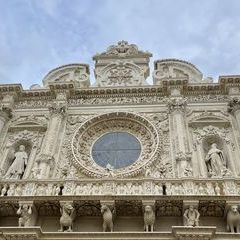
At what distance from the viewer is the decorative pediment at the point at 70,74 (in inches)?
671

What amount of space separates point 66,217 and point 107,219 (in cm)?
105

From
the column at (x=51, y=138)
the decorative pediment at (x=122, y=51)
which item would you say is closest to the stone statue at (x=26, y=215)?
the column at (x=51, y=138)

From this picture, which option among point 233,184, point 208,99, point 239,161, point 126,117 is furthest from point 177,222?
point 208,99

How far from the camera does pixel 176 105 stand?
14.6 m

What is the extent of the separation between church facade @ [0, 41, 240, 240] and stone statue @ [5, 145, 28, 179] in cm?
4

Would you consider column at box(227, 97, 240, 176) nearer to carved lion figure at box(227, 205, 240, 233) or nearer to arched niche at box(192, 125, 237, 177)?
arched niche at box(192, 125, 237, 177)

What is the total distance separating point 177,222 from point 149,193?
3.43 ft

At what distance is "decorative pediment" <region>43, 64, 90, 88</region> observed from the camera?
17031 mm

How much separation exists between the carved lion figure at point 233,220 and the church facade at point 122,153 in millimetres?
25

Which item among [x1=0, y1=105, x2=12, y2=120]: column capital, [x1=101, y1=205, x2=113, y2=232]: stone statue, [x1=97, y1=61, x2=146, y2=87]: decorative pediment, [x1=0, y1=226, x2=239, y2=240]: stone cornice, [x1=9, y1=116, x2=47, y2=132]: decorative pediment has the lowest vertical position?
[x1=0, y1=226, x2=239, y2=240]: stone cornice

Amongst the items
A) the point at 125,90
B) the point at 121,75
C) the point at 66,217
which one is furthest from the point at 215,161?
the point at 121,75

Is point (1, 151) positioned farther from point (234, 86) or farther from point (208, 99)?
point (234, 86)

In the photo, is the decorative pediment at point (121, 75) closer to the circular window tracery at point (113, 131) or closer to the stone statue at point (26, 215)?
the circular window tracery at point (113, 131)

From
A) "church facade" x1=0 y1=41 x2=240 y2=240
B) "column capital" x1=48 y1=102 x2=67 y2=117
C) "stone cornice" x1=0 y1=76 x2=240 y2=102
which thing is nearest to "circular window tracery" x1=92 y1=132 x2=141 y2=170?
"church facade" x1=0 y1=41 x2=240 y2=240
